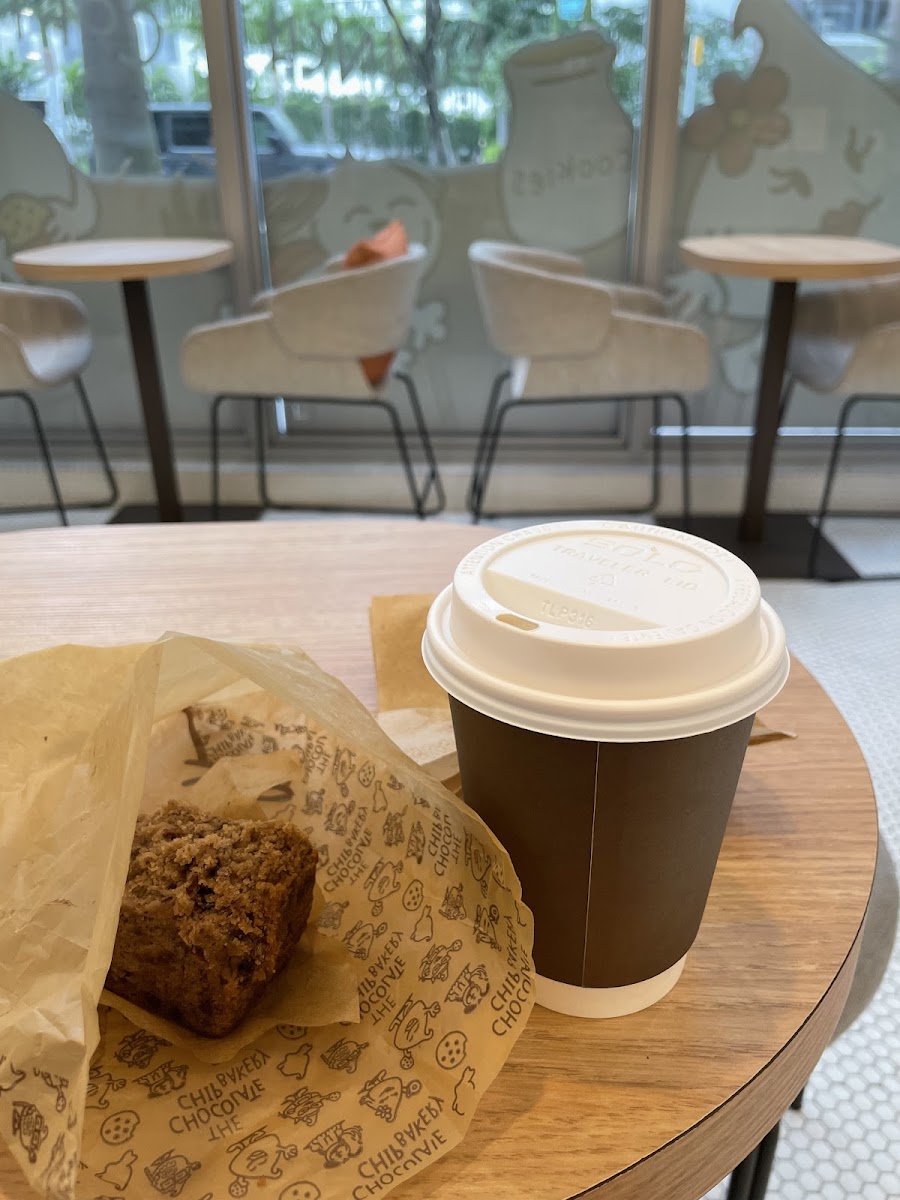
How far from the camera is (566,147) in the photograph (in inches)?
117

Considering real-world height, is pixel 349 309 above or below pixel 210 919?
below

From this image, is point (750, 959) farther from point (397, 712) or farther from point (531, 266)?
point (531, 266)

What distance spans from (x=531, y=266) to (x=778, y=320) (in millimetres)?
718

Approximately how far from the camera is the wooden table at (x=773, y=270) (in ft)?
7.64

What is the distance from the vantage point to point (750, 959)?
52cm

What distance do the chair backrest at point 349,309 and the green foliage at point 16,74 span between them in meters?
1.22

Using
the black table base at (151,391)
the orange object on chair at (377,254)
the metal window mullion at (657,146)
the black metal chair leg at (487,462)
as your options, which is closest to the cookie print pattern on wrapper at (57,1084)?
the orange object on chair at (377,254)

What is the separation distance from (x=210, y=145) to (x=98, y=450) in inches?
41.4

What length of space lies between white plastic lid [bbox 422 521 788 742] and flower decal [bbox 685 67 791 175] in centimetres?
284

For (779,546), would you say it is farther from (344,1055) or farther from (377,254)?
(344,1055)

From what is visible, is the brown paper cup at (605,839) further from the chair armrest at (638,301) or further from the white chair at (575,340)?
the chair armrest at (638,301)

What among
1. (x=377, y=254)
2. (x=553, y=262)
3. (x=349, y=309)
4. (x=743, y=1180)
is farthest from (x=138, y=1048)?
(x=553, y=262)

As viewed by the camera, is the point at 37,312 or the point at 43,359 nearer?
the point at 43,359

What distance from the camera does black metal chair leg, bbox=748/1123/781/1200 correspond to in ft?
2.51
